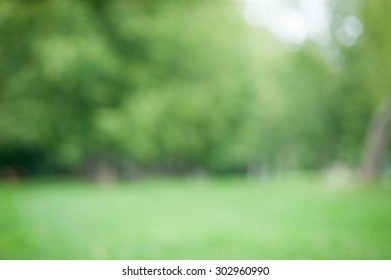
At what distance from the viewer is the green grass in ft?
14.6

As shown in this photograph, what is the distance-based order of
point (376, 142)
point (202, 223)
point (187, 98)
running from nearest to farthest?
point (202, 223), point (376, 142), point (187, 98)

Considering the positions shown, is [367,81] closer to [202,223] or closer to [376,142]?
[376,142]

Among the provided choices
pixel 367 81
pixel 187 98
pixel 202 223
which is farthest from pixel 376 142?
pixel 187 98

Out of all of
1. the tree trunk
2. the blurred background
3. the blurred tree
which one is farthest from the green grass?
the blurred tree

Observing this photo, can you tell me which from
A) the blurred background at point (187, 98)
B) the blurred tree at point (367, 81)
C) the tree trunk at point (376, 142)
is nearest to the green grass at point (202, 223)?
the blurred background at point (187, 98)

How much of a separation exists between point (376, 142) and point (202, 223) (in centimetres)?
273

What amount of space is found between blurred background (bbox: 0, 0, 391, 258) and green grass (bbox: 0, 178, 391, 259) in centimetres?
8

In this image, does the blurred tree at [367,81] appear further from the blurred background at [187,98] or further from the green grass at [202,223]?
the green grass at [202,223]

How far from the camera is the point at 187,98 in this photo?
28.1 ft

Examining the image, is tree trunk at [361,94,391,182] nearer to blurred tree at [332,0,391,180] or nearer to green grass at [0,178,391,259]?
blurred tree at [332,0,391,180]

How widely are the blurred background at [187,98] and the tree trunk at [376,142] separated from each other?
0.8 inches

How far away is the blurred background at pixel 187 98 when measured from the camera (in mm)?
6445
